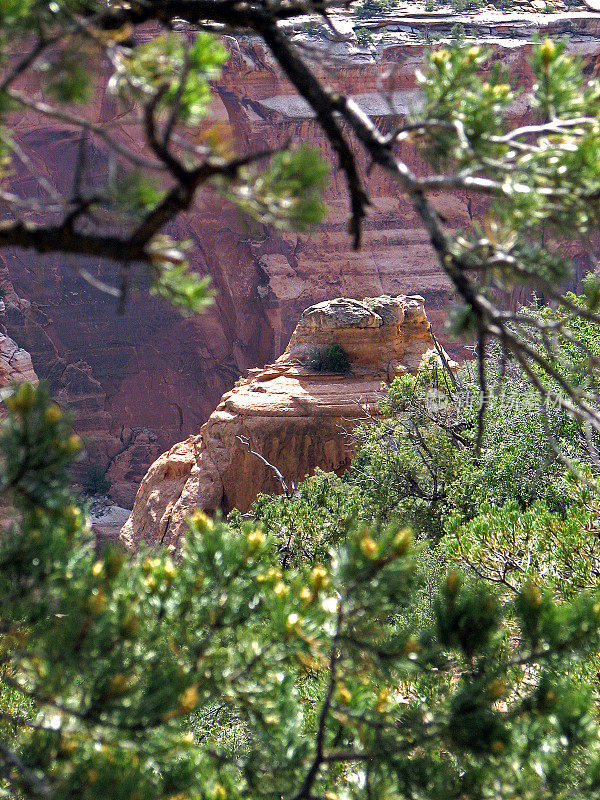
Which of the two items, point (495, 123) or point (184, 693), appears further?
point (495, 123)

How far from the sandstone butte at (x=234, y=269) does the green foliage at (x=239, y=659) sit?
1571 centimetres

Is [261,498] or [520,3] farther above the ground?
[520,3]

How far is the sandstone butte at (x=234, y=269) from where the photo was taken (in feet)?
58.7

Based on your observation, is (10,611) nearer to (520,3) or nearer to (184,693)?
(184,693)

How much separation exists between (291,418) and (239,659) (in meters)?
9.72

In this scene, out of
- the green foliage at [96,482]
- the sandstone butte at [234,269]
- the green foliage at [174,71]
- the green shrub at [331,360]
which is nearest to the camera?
the green foliage at [174,71]

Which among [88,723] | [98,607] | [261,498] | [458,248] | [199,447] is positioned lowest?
[199,447]

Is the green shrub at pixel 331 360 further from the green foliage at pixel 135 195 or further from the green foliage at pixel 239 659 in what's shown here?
the green foliage at pixel 135 195

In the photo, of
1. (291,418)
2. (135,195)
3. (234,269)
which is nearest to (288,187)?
(135,195)

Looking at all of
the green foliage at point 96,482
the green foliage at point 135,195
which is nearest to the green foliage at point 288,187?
the green foliage at point 135,195

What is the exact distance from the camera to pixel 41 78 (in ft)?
4.57

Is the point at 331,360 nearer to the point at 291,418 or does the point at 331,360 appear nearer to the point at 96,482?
the point at 291,418

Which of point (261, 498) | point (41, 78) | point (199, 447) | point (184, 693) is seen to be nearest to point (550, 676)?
point (184, 693)

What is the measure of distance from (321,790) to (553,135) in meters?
1.52
